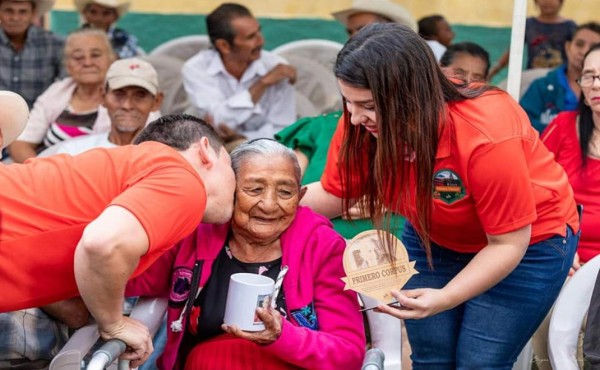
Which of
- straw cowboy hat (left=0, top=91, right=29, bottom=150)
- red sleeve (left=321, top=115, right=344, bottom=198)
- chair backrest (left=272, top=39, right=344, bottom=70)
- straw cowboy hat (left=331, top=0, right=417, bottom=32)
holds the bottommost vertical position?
chair backrest (left=272, top=39, right=344, bottom=70)

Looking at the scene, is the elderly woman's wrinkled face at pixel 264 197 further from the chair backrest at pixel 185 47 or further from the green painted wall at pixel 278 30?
the green painted wall at pixel 278 30

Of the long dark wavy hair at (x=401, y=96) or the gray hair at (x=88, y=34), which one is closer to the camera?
the long dark wavy hair at (x=401, y=96)

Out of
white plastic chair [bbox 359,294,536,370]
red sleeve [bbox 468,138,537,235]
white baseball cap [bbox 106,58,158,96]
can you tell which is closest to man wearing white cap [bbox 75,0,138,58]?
white baseball cap [bbox 106,58,158,96]

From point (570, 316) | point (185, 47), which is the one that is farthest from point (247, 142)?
point (185, 47)

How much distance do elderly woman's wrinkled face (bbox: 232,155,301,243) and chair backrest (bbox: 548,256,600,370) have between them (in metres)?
0.95

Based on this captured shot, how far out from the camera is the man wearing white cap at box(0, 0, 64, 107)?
6.36 m

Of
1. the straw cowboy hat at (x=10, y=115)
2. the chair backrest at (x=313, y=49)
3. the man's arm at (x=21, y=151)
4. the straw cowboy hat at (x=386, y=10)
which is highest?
the straw cowboy hat at (x=10, y=115)

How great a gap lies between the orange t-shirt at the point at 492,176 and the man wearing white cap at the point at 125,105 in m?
2.44

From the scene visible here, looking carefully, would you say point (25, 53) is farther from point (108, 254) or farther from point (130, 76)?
point (108, 254)

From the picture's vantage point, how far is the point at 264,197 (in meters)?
3.11

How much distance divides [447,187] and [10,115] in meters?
1.29

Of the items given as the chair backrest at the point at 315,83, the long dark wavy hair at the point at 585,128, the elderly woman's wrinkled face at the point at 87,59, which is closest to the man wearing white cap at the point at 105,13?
the elderly woman's wrinkled face at the point at 87,59

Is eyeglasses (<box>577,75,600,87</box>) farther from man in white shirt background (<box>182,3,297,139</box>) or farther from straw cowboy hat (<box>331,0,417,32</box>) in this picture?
man in white shirt background (<box>182,3,297,139</box>)

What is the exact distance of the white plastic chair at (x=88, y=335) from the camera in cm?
294
